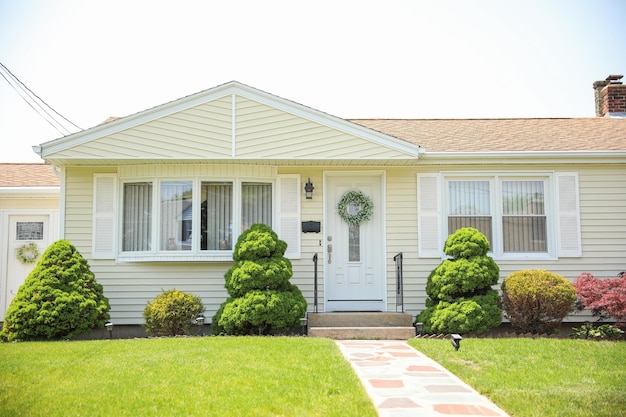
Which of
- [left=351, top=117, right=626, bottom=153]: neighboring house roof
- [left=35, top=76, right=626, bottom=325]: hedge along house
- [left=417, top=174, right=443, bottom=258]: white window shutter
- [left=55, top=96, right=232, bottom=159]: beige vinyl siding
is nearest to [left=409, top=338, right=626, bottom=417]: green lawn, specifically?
[left=417, top=174, right=443, bottom=258]: white window shutter

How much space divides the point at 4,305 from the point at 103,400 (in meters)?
8.00

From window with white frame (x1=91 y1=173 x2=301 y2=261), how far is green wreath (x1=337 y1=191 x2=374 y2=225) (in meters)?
0.84

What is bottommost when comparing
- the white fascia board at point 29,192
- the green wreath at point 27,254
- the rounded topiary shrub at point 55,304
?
the rounded topiary shrub at point 55,304

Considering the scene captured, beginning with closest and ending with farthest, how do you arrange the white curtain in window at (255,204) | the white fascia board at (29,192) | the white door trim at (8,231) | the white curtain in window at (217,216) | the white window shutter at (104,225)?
the white window shutter at (104,225) < the white curtain in window at (217,216) < the white curtain in window at (255,204) < the white fascia board at (29,192) < the white door trim at (8,231)

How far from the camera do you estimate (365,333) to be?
8.80 metres

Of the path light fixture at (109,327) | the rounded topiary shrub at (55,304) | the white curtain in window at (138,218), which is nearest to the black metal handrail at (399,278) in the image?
the white curtain in window at (138,218)

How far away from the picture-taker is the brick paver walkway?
16.2 ft

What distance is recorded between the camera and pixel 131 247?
32.8 feet

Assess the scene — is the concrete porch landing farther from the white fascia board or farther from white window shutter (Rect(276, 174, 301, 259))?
the white fascia board

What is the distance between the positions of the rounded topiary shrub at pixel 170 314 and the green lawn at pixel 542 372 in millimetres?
3551

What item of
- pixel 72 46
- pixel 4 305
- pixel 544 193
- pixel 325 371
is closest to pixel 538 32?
pixel 544 193

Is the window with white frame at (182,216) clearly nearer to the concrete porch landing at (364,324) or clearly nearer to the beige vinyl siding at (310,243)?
the beige vinyl siding at (310,243)

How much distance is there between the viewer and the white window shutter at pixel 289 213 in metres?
9.94

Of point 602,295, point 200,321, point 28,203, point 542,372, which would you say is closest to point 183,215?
point 200,321
